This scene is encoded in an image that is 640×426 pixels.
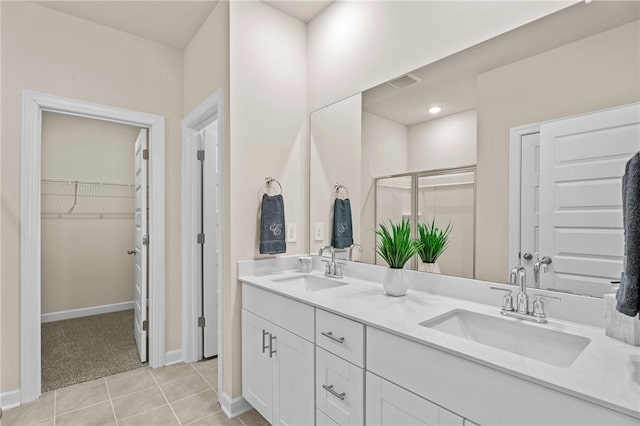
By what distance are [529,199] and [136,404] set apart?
252cm

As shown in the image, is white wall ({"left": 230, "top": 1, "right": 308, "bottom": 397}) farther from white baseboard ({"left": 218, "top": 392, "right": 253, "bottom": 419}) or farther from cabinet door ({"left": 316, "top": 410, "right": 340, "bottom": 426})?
cabinet door ({"left": 316, "top": 410, "right": 340, "bottom": 426})

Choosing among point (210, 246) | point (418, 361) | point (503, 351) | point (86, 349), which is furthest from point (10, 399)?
point (503, 351)

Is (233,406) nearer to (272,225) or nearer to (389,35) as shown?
(272,225)

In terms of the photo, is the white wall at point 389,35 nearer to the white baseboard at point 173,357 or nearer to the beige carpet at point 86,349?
the white baseboard at point 173,357

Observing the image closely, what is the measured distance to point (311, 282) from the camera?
209cm

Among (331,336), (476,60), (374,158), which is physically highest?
(476,60)

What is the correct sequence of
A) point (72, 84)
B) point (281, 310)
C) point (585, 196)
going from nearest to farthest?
1. point (585, 196)
2. point (281, 310)
3. point (72, 84)

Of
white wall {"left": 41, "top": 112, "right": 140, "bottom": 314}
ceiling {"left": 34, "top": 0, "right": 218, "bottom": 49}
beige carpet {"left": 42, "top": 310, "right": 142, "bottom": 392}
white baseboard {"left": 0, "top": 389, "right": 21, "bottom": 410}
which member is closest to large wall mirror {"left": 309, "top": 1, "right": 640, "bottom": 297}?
ceiling {"left": 34, "top": 0, "right": 218, "bottom": 49}

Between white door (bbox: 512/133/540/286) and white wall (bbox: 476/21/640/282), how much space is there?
0.07 meters

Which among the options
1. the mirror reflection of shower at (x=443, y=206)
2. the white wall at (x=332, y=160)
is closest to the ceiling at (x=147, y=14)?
the white wall at (x=332, y=160)

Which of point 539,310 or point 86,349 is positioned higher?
point 539,310

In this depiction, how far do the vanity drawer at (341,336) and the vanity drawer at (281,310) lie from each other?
0.23ft

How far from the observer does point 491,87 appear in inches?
55.8

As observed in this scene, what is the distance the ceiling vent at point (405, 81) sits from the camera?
1.72 metres
